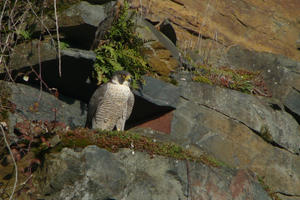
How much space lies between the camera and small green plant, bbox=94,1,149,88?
24.8 feet

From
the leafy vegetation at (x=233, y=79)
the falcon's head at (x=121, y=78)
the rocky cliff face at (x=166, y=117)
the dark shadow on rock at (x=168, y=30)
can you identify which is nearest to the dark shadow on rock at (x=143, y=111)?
the rocky cliff face at (x=166, y=117)

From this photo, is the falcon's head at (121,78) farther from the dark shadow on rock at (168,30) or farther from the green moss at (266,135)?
the green moss at (266,135)

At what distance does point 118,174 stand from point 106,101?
238 cm

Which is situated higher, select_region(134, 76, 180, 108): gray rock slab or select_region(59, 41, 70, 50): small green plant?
select_region(59, 41, 70, 50): small green plant

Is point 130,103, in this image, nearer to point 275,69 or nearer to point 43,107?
point 43,107

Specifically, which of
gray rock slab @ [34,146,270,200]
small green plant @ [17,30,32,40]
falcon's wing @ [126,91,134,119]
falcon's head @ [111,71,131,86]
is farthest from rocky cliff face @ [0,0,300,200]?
falcon's head @ [111,71,131,86]

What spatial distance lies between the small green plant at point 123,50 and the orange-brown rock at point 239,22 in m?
3.08

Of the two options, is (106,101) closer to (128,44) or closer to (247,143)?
(128,44)

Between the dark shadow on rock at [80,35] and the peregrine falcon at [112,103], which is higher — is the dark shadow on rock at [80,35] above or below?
above

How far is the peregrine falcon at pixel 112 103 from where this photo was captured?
7.25 meters

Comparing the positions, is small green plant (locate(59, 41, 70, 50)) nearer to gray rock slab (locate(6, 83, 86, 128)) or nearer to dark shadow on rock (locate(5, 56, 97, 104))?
dark shadow on rock (locate(5, 56, 97, 104))

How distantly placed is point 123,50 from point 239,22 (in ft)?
17.5

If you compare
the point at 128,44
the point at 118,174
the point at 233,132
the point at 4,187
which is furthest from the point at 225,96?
the point at 4,187

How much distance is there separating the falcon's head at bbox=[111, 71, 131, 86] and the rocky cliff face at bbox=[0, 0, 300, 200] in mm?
428
